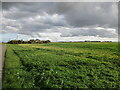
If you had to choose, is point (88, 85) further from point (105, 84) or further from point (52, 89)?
point (52, 89)

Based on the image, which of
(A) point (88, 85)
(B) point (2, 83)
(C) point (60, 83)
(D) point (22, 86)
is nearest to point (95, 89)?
(A) point (88, 85)

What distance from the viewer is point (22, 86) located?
22.5 ft

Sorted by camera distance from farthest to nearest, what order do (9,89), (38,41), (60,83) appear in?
(38,41) → (60,83) → (9,89)

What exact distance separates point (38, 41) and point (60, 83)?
12339 centimetres

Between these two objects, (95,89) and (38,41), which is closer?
(95,89)

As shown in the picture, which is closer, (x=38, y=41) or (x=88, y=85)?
(x=88, y=85)

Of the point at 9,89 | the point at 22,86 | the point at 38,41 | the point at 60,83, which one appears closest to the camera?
the point at 9,89

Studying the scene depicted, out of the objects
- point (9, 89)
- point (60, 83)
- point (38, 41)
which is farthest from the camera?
point (38, 41)

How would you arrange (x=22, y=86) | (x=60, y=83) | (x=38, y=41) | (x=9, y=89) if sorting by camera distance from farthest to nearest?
(x=38, y=41) → (x=60, y=83) → (x=22, y=86) → (x=9, y=89)

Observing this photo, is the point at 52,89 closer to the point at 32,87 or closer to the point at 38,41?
the point at 32,87

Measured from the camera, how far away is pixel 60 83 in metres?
7.42

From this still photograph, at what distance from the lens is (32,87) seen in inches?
268

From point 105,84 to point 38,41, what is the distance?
124m

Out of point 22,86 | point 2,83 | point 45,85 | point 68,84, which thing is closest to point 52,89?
Result: point 45,85
